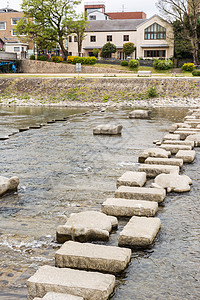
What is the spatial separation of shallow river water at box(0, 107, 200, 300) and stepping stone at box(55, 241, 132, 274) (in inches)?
7.4

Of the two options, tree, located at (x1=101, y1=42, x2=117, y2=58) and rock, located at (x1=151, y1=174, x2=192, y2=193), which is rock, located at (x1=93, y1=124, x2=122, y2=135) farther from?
tree, located at (x1=101, y1=42, x2=117, y2=58)

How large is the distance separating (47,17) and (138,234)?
6061 cm

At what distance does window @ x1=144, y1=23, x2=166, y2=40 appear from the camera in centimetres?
6775

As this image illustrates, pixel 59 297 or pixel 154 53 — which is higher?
pixel 154 53

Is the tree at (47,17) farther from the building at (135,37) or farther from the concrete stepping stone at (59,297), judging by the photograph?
the concrete stepping stone at (59,297)

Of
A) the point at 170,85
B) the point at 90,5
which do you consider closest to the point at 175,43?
the point at 170,85

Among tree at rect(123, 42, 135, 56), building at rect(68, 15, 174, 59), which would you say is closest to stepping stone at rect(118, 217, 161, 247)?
building at rect(68, 15, 174, 59)

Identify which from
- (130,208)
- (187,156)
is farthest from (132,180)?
(187,156)

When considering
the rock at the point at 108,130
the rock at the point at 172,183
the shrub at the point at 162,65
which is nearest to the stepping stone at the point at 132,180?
the rock at the point at 172,183

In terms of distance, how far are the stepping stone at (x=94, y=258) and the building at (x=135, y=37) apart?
200ft

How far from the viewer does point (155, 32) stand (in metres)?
68.4

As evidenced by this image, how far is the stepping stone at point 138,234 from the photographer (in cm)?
575

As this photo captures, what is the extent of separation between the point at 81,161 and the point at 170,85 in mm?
26500

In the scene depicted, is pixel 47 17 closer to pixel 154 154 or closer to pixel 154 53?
pixel 154 53
